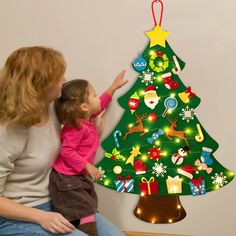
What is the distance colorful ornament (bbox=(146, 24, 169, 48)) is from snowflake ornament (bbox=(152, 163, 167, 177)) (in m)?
0.42

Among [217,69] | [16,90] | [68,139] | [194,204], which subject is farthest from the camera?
[194,204]

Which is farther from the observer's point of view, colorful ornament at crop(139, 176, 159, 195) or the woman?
colorful ornament at crop(139, 176, 159, 195)

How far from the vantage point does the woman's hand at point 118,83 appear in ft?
4.31

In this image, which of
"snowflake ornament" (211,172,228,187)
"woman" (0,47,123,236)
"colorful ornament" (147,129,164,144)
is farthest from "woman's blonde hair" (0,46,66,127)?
A: "snowflake ornament" (211,172,228,187)

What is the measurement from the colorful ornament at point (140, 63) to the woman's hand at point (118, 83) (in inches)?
2.0

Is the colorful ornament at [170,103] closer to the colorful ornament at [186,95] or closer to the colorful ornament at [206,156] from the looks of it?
the colorful ornament at [186,95]

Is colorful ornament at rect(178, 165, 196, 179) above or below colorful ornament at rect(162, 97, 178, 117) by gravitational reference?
A: below

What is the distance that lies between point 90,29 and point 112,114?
315mm

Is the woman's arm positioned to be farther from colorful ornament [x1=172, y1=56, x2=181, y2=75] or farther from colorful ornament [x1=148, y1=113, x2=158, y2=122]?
colorful ornament [x1=172, y1=56, x2=181, y2=75]

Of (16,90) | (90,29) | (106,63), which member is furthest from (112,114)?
(16,90)

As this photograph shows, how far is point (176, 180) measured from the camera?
1343mm

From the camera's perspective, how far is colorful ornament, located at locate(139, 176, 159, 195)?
4.44ft

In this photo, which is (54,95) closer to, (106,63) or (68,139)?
(68,139)

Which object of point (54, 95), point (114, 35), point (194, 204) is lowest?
point (194, 204)
